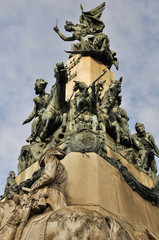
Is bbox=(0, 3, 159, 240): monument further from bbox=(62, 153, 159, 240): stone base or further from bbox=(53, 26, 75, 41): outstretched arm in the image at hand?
bbox=(53, 26, 75, 41): outstretched arm

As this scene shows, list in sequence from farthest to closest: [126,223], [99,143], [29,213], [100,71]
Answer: [100,71], [99,143], [126,223], [29,213]

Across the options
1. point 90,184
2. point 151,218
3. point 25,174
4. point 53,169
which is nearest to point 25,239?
point 53,169

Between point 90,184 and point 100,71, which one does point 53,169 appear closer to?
point 90,184

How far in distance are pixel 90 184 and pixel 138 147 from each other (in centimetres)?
443

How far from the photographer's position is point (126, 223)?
21.1 ft

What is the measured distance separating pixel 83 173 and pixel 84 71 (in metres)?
6.89

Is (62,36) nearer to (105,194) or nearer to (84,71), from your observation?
(84,71)

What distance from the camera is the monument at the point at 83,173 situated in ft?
15.9

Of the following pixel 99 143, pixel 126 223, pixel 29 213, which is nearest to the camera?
pixel 29 213

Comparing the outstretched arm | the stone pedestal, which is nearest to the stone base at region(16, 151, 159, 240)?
the stone pedestal

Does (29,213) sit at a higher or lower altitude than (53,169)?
lower

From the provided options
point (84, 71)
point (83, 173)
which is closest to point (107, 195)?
point (83, 173)

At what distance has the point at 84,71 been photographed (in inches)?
506

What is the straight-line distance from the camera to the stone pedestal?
490 inches
